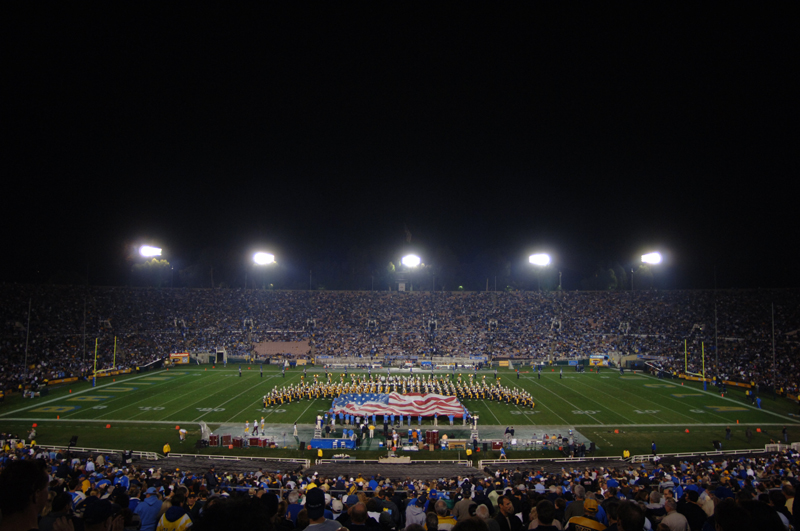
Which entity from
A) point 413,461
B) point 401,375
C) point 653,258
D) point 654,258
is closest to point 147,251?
point 401,375

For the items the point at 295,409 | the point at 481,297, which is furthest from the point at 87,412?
the point at 481,297

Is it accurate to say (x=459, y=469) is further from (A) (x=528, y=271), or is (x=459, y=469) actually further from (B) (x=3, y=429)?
(A) (x=528, y=271)

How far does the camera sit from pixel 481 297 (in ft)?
210

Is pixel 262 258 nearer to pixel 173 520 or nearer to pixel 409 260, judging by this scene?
pixel 409 260

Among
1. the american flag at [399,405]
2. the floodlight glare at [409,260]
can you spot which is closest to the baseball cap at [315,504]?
the american flag at [399,405]

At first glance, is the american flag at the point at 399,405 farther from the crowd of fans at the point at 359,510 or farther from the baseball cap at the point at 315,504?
the baseball cap at the point at 315,504

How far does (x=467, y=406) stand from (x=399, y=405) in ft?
19.0

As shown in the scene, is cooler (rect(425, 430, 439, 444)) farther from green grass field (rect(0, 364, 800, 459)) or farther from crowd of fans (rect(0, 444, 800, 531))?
crowd of fans (rect(0, 444, 800, 531))

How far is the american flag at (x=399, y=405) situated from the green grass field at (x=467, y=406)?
1.04 m

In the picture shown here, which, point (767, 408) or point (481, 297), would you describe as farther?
point (481, 297)

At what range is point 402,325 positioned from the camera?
57844mm

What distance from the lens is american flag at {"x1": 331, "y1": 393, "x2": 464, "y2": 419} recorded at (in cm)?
2408

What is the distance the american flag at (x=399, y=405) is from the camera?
24.1m

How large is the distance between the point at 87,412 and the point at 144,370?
60.8ft
